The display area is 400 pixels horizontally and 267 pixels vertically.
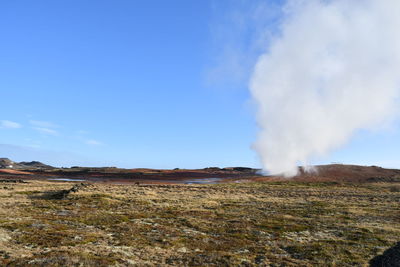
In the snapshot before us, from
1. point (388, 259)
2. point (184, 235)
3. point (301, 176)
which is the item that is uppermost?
point (301, 176)

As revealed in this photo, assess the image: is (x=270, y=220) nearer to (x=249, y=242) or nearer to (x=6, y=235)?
(x=249, y=242)

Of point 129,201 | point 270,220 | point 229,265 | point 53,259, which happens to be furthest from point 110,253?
point 129,201

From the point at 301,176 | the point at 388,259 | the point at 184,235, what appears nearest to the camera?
the point at 388,259

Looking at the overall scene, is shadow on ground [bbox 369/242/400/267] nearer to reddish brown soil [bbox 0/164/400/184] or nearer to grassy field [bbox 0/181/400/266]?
grassy field [bbox 0/181/400/266]

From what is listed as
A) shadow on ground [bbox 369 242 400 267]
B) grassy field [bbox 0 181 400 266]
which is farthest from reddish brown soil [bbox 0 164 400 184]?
shadow on ground [bbox 369 242 400 267]

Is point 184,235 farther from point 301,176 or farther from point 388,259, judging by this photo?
point 301,176

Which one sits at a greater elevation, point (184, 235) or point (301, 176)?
point (301, 176)

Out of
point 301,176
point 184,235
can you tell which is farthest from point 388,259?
point 301,176

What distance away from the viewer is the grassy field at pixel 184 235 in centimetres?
1659

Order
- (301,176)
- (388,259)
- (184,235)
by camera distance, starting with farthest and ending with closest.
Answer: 1. (301,176)
2. (184,235)
3. (388,259)

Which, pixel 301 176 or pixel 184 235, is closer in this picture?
pixel 184 235

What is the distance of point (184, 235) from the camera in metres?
22.8

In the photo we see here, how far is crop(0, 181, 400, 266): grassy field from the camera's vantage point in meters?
16.6

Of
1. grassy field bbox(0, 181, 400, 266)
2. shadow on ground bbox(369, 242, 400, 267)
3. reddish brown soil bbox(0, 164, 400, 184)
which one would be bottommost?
shadow on ground bbox(369, 242, 400, 267)
